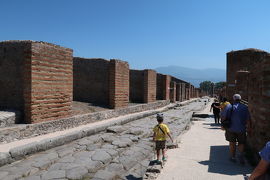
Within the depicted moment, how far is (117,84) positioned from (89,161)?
6.71 meters

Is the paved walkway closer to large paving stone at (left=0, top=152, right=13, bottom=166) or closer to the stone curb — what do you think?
the stone curb

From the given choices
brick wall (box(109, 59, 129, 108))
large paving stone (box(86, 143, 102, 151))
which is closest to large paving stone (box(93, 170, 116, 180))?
large paving stone (box(86, 143, 102, 151))

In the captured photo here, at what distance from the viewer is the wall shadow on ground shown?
394 cm

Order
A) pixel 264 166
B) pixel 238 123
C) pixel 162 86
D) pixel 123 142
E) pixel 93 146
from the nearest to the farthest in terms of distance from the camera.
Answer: pixel 264 166 < pixel 238 123 < pixel 93 146 < pixel 123 142 < pixel 162 86

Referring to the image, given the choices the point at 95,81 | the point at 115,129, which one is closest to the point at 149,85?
the point at 95,81

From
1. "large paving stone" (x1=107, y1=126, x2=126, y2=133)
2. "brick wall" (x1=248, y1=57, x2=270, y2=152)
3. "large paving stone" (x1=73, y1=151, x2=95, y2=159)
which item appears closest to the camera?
"brick wall" (x1=248, y1=57, x2=270, y2=152)

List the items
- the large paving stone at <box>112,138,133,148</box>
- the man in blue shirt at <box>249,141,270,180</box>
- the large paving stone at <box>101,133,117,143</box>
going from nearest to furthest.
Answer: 1. the man in blue shirt at <box>249,141,270,180</box>
2. the large paving stone at <box>112,138,133,148</box>
3. the large paving stone at <box>101,133,117,143</box>

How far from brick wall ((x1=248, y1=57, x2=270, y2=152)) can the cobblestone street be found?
226 centimetres

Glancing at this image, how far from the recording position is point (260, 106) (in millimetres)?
4465

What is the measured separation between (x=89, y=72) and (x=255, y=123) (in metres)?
8.36

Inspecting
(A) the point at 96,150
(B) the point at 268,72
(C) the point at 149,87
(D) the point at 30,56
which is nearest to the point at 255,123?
(B) the point at 268,72

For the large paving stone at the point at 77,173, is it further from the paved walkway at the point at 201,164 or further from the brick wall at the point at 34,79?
the brick wall at the point at 34,79

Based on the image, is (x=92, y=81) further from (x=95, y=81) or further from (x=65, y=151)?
(x=65, y=151)

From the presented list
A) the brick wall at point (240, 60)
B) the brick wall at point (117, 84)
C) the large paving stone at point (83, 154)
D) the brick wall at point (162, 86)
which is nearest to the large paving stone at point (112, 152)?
the large paving stone at point (83, 154)
